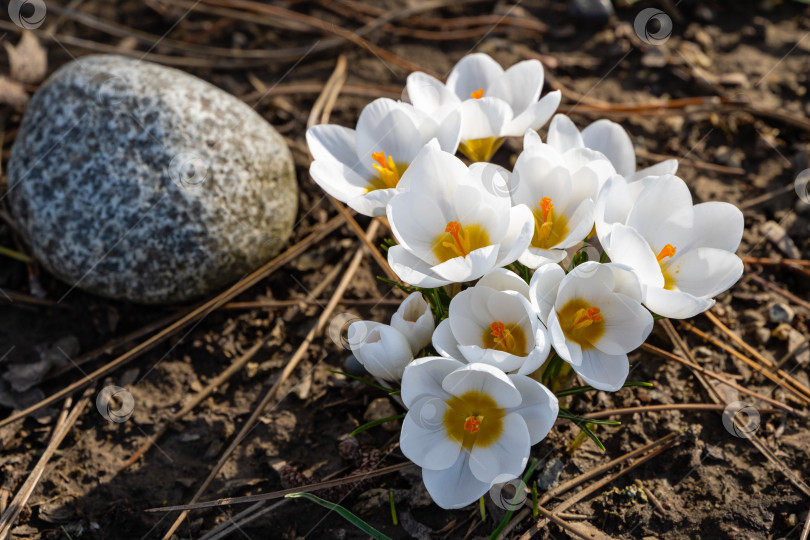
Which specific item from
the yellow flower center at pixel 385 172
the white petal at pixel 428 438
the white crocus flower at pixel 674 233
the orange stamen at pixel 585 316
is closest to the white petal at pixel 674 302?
the white crocus flower at pixel 674 233

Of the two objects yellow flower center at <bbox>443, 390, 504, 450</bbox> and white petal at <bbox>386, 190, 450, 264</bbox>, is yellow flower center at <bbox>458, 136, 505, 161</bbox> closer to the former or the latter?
white petal at <bbox>386, 190, 450, 264</bbox>

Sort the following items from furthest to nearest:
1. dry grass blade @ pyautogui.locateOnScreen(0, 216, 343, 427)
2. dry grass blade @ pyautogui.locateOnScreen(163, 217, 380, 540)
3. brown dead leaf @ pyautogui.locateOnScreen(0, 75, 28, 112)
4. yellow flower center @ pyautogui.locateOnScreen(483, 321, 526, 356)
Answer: brown dead leaf @ pyautogui.locateOnScreen(0, 75, 28, 112) → dry grass blade @ pyautogui.locateOnScreen(0, 216, 343, 427) → dry grass blade @ pyautogui.locateOnScreen(163, 217, 380, 540) → yellow flower center @ pyautogui.locateOnScreen(483, 321, 526, 356)

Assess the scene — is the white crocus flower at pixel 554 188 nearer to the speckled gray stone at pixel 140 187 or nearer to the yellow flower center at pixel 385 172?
the yellow flower center at pixel 385 172

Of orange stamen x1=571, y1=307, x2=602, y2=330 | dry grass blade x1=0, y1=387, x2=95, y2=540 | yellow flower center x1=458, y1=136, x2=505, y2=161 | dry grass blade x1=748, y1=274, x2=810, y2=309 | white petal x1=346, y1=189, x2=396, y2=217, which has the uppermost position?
white petal x1=346, y1=189, x2=396, y2=217

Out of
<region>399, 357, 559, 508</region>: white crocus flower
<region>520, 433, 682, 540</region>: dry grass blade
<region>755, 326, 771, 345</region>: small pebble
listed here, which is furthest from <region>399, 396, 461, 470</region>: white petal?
<region>755, 326, 771, 345</region>: small pebble

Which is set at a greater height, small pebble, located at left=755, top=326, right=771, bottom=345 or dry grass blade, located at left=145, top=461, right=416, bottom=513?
small pebble, located at left=755, top=326, right=771, bottom=345
